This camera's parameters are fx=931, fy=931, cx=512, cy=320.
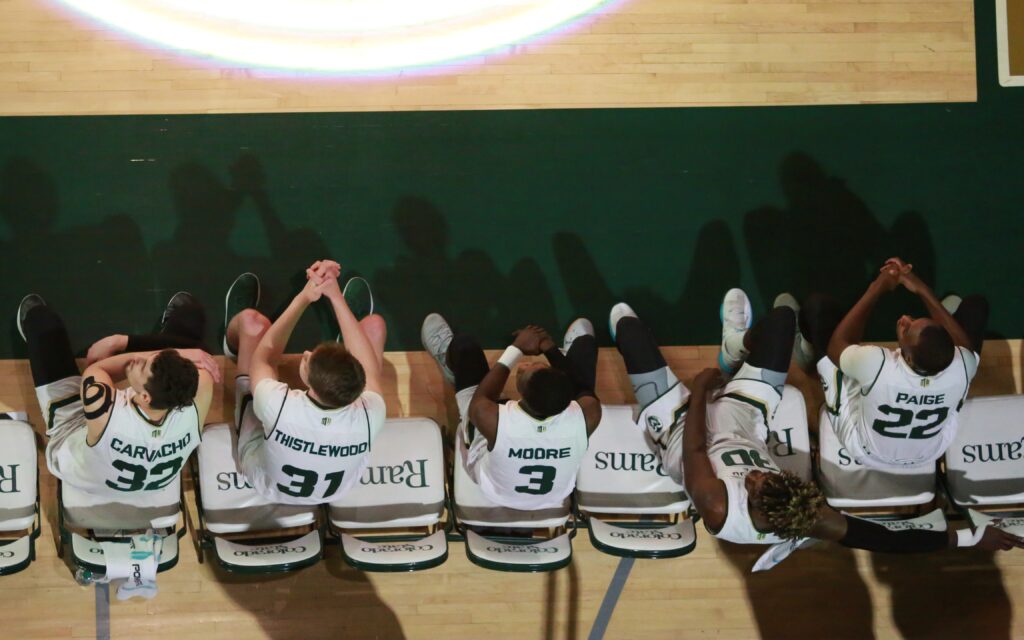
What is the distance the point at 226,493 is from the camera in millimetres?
4531

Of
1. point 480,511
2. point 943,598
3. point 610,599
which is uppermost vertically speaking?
point 480,511

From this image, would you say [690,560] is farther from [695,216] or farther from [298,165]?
[298,165]

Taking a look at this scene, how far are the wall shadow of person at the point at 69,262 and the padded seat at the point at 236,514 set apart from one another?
87cm

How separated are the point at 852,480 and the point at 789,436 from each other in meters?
0.41

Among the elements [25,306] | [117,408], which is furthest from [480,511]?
[25,306]

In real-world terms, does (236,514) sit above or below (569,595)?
above

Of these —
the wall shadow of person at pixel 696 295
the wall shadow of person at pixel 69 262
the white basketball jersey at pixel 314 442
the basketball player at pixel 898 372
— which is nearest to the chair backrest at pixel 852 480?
the basketball player at pixel 898 372

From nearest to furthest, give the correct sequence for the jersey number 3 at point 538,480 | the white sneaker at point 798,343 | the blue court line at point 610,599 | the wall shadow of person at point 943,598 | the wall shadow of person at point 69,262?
the jersey number 3 at point 538,480 → the wall shadow of person at point 69,262 → the white sneaker at point 798,343 → the blue court line at point 610,599 → the wall shadow of person at point 943,598

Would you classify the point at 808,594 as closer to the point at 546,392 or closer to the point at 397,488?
the point at 546,392

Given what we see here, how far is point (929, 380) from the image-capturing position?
439 centimetres

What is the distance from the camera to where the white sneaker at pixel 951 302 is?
16.8ft

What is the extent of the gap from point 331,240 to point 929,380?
3.08 m

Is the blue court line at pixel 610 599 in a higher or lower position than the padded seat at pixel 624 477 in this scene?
lower

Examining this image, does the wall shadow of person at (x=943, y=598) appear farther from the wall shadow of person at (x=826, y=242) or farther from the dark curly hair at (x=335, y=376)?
the dark curly hair at (x=335, y=376)
